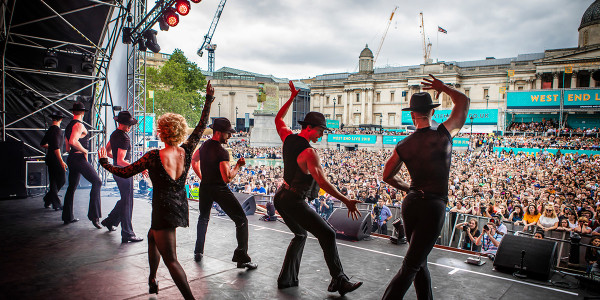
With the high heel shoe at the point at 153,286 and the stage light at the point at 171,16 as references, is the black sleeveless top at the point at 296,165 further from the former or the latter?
the stage light at the point at 171,16

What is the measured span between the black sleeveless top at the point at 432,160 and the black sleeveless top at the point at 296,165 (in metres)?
1.18

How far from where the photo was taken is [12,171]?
858 cm

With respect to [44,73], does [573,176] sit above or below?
below

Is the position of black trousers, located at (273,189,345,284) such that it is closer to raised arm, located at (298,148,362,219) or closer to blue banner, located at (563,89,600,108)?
raised arm, located at (298,148,362,219)

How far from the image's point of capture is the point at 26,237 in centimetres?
546

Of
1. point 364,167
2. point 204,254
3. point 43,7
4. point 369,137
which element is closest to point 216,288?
point 204,254

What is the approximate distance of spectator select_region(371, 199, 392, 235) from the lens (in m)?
8.41

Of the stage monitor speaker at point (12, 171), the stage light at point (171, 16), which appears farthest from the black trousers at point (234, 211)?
the stage light at point (171, 16)

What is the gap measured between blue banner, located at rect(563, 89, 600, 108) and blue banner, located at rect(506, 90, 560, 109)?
1.00 m

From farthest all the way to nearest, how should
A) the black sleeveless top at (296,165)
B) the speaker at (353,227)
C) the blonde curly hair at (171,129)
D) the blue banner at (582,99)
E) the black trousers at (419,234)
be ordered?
the blue banner at (582,99) → the speaker at (353,227) → the black sleeveless top at (296,165) → the blonde curly hair at (171,129) → the black trousers at (419,234)

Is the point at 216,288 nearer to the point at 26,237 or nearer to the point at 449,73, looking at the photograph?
the point at 26,237

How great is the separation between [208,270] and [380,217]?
521 cm

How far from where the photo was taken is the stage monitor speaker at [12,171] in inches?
325

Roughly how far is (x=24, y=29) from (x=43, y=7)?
100cm
